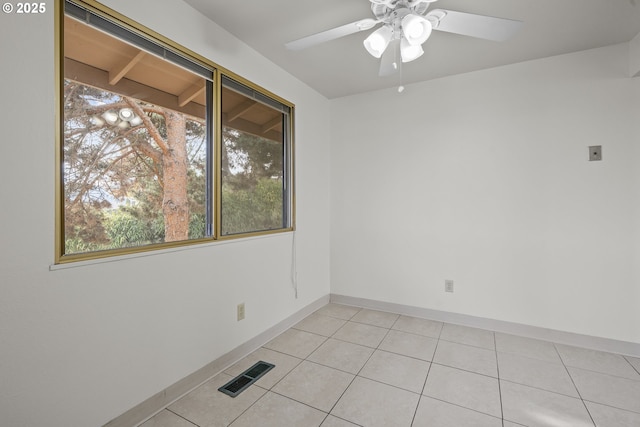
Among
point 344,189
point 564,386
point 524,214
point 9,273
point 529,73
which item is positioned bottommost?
point 564,386

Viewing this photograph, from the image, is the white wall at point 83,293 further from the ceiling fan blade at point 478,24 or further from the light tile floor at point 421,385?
→ the ceiling fan blade at point 478,24

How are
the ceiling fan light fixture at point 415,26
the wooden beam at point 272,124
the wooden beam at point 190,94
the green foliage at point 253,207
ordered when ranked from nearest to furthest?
the ceiling fan light fixture at point 415,26 < the wooden beam at point 190,94 < the green foliage at point 253,207 < the wooden beam at point 272,124

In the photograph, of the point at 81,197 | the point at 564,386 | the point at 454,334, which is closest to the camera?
the point at 81,197

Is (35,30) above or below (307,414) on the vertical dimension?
above

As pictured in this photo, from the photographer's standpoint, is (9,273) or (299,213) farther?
(299,213)

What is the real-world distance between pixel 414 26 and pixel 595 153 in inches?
84.2

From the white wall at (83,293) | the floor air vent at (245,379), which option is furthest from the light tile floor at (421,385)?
the white wall at (83,293)

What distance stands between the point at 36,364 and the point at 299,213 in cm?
219

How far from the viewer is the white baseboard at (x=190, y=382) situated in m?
1.59

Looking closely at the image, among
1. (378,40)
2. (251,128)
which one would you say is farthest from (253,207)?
(378,40)

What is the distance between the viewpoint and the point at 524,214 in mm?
2688

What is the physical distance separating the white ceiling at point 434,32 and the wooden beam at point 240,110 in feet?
1.42

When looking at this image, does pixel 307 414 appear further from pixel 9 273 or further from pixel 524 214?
pixel 524 214

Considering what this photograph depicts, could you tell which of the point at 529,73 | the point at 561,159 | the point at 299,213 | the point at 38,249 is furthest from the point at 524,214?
the point at 38,249
